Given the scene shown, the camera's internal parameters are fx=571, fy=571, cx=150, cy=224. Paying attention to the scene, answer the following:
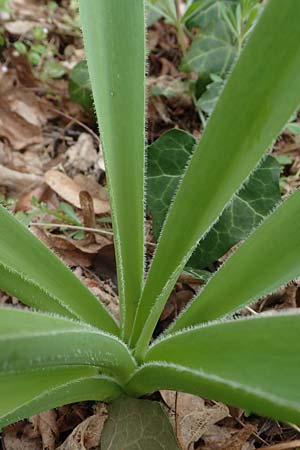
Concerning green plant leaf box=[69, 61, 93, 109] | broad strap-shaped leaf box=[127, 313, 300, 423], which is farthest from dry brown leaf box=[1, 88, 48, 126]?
broad strap-shaped leaf box=[127, 313, 300, 423]

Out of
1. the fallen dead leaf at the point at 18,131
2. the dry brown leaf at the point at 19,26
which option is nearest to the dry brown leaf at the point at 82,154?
the fallen dead leaf at the point at 18,131

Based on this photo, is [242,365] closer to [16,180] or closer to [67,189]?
[67,189]

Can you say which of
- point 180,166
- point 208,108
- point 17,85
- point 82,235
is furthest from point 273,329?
point 17,85

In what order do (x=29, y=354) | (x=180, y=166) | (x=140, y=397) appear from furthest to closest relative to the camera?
(x=180, y=166), (x=140, y=397), (x=29, y=354)

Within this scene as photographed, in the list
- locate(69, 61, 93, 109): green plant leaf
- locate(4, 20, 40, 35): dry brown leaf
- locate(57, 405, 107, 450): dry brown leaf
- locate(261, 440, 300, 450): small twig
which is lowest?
locate(57, 405, 107, 450): dry brown leaf

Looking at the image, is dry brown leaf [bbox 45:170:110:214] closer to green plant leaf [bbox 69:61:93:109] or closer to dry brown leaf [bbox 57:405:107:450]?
green plant leaf [bbox 69:61:93:109]

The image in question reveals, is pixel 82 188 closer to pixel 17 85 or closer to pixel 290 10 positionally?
pixel 17 85

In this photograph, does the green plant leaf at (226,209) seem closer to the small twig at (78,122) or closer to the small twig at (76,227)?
the small twig at (76,227)
